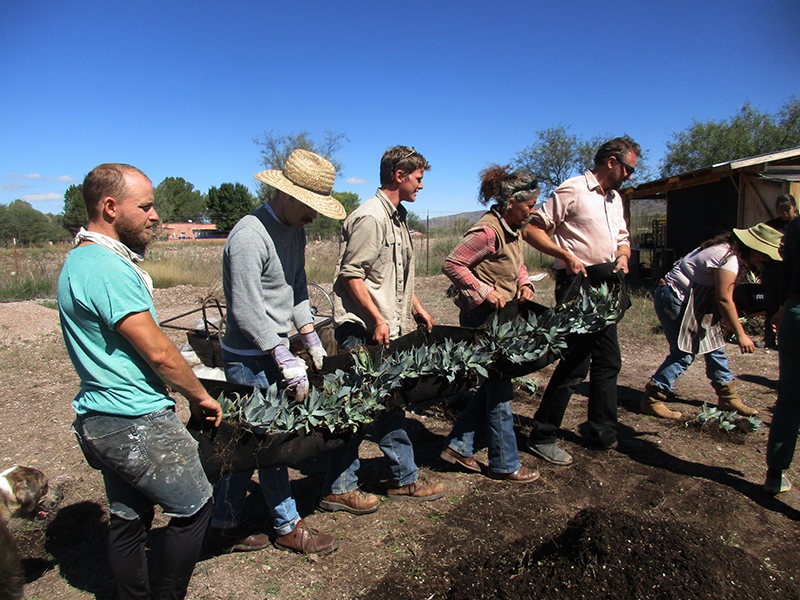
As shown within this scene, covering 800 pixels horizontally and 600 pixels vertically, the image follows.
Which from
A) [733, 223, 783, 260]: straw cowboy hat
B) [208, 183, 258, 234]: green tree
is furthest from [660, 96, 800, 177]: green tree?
[208, 183, 258, 234]: green tree

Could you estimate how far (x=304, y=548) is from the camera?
2607mm

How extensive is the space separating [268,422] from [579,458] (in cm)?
252

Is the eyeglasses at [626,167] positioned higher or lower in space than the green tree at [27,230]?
lower

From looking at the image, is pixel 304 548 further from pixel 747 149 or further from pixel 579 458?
pixel 747 149

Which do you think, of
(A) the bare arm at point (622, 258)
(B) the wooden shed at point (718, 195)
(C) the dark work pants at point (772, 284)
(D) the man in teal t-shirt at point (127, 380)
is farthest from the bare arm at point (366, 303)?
(B) the wooden shed at point (718, 195)

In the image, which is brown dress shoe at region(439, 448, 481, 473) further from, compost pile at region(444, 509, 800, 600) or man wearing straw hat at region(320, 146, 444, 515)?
compost pile at region(444, 509, 800, 600)

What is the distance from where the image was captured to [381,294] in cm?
291

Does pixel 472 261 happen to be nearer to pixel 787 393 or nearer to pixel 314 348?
pixel 314 348

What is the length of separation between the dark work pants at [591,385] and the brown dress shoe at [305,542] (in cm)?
176

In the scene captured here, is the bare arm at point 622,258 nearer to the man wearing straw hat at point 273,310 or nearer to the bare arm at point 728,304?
Result: the bare arm at point 728,304

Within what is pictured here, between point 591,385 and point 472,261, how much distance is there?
1390mm

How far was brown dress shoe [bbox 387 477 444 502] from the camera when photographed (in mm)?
3131

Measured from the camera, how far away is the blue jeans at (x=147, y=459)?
1807 millimetres

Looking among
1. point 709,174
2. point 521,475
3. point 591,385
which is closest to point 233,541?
point 521,475
